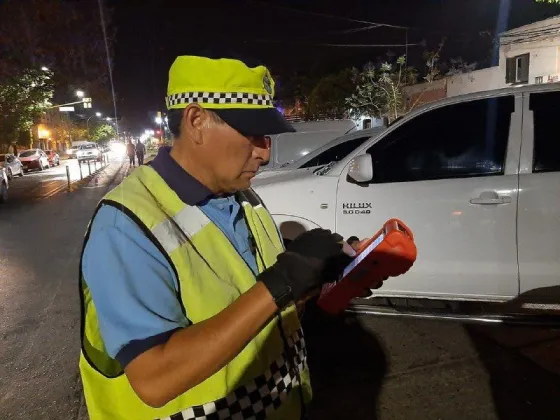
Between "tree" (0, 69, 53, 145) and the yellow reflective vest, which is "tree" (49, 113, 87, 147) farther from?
the yellow reflective vest

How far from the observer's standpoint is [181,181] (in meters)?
1.24

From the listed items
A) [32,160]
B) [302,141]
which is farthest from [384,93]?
[32,160]

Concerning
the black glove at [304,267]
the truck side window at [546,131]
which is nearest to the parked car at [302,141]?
the truck side window at [546,131]

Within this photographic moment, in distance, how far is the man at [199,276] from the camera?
3.22 ft

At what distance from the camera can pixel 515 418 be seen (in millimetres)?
2729

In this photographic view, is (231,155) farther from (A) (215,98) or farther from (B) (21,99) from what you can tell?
(B) (21,99)

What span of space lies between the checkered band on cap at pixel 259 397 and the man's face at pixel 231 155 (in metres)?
0.52

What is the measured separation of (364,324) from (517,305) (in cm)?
A: 131

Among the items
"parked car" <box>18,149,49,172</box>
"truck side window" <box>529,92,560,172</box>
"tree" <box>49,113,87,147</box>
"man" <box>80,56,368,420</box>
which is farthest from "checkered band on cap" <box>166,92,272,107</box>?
"tree" <box>49,113,87,147</box>

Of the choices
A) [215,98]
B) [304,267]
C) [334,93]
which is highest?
[334,93]

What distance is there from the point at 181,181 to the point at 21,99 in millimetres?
35867

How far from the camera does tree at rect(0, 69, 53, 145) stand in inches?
1096

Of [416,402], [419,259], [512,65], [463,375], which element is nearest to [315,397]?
[416,402]

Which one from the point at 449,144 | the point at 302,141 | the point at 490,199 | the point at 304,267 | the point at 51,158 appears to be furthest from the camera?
the point at 51,158
